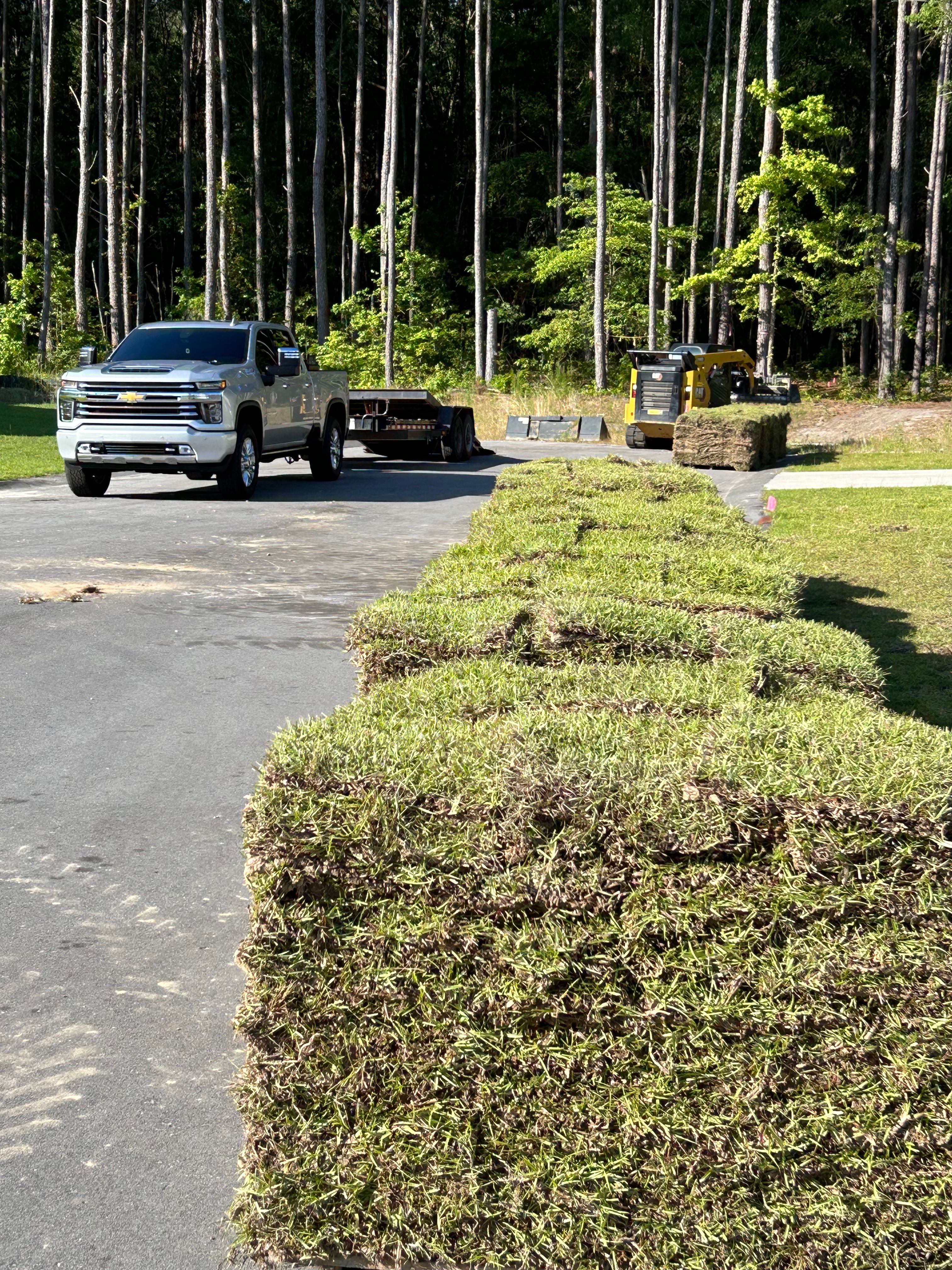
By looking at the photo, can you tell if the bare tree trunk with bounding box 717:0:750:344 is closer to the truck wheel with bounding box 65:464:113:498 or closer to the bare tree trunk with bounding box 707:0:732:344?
A: the bare tree trunk with bounding box 707:0:732:344

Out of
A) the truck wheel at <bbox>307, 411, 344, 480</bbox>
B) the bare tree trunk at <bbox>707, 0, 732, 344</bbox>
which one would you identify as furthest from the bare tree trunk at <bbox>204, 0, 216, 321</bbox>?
the truck wheel at <bbox>307, 411, 344, 480</bbox>

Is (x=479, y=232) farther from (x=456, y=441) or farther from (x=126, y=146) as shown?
(x=456, y=441)

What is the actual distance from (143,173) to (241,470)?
42.0 metres

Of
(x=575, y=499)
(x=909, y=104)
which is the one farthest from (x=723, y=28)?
(x=575, y=499)

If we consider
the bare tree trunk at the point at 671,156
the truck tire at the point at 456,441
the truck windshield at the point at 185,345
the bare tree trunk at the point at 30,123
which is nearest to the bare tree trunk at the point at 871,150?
the bare tree trunk at the point at 671,156

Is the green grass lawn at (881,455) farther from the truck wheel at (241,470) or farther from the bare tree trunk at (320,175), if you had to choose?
the bare tree trunk at (320,175)

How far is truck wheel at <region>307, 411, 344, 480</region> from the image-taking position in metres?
20.5

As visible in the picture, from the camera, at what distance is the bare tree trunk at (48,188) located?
48438 millimetres

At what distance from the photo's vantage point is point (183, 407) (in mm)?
16703

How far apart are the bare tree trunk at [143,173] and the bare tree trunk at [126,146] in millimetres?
581

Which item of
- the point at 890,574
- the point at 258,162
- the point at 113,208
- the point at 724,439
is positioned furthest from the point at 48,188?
the point at 890,574

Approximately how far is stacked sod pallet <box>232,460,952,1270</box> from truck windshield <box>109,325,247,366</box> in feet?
52.2

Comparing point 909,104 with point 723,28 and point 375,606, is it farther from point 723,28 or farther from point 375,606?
point 375,606

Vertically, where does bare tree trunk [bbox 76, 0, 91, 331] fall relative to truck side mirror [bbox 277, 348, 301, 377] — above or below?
above
